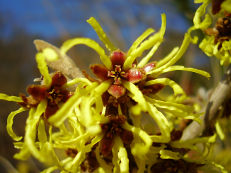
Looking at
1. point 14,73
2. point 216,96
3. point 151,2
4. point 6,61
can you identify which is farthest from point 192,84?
point 6,61

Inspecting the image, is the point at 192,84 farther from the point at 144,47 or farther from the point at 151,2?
the point at 151,2

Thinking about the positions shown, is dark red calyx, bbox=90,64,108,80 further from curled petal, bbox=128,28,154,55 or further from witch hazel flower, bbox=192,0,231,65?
witch hazel flower, bbox=192,0,231,65

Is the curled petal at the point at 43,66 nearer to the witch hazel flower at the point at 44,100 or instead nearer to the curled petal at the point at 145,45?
the witch hazel flower at the point at 44,100

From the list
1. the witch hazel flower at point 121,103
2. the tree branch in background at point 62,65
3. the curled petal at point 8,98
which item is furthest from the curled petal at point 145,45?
the curled petal at point 8,98

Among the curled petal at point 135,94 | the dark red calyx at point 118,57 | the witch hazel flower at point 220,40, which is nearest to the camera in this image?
the curled petal at point 135,94

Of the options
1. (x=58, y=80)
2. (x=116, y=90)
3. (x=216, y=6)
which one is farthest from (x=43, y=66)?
(x=216, y=6)

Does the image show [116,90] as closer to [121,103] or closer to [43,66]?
[121,103]
